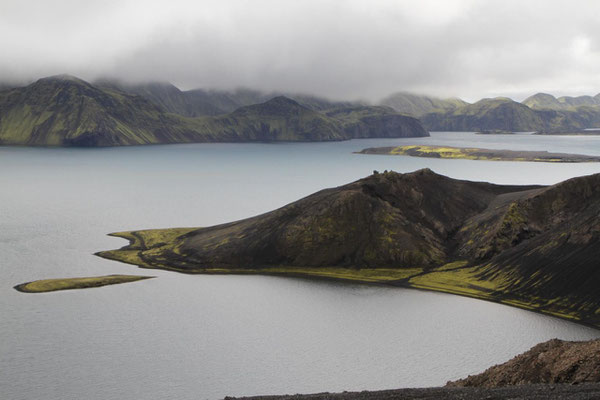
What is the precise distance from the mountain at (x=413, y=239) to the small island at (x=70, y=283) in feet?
45.4

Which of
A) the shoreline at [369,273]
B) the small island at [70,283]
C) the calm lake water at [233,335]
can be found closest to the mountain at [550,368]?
the calm lake water at [233,335]

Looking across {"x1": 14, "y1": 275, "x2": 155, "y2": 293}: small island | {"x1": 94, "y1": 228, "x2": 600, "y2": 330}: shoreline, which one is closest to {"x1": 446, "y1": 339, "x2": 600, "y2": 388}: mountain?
{"x1": 94, "y1": 228, "x2": 600, "y2": 330}: shoreline

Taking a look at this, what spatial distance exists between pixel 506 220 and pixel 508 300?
28411 mm

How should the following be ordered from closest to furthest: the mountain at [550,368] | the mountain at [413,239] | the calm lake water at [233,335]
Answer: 1. the mountain at [550,368]
2. the calm lake water at [233,335]
3. the mountain at [413,239]

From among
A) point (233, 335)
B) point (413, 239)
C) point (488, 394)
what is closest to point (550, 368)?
point (488, 394)

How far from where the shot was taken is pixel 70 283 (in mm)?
101688

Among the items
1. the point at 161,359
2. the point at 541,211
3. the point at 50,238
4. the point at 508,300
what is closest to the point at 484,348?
the point at 508,300

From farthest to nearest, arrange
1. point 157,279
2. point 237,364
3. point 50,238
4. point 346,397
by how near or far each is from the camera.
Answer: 1. point 50,238
2. point 157,279
3. point 237,364
4. point 346,397

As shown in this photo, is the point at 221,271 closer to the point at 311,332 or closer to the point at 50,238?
the point at 311,332

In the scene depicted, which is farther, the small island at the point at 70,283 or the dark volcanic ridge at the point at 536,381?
the small island at the point at 70,283

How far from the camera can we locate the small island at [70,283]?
9800cm

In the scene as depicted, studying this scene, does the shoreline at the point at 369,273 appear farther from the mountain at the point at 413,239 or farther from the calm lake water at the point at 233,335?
the calm lake water at the point at 233,335

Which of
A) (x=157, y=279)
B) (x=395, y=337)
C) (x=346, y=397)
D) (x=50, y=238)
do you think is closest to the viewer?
(x=346, y=397)

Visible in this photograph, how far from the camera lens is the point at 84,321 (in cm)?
8156
